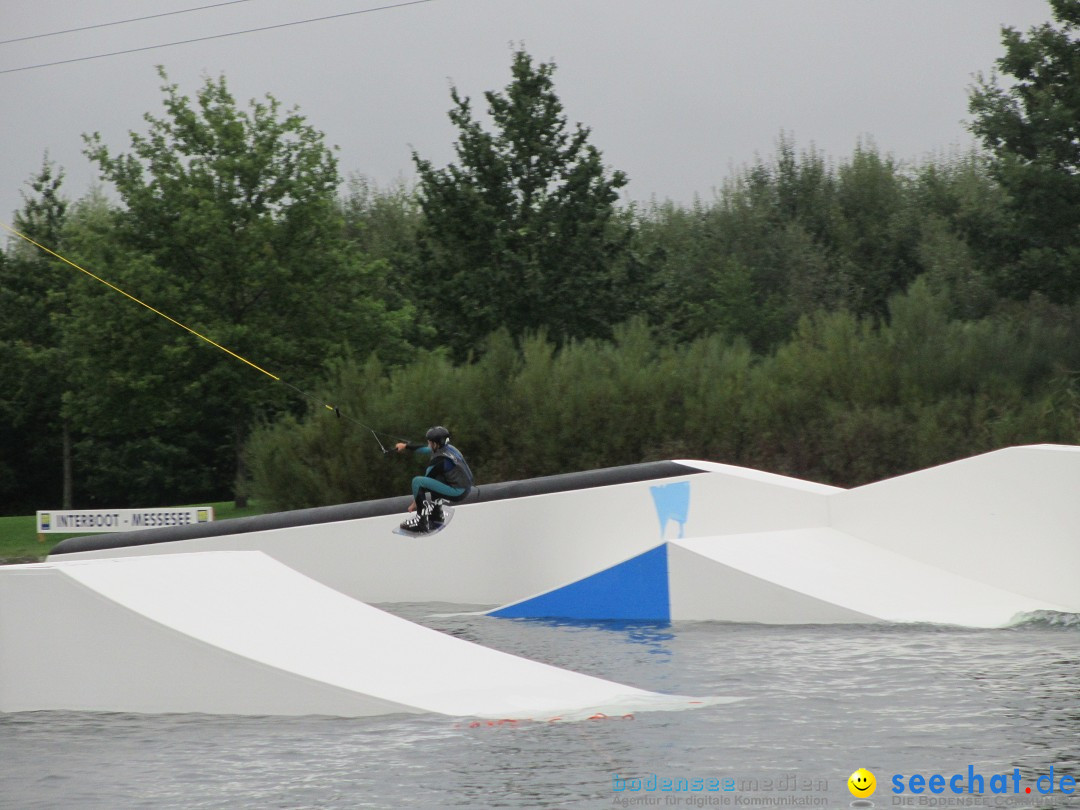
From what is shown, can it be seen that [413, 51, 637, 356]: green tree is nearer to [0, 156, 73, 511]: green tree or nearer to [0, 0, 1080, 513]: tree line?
[0, 0, 1080, 513]: tree line

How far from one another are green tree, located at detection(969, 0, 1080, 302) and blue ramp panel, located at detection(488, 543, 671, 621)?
45.1 ft

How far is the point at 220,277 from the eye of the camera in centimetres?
2700

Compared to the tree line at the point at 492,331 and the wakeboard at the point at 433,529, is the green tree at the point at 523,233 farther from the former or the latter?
the wakeboard at the point at 433,529

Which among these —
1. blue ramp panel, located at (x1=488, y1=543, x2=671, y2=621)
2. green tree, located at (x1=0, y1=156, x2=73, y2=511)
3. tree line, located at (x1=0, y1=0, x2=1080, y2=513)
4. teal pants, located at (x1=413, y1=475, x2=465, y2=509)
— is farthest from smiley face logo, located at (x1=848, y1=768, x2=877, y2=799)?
green tree, located at (x1=0, y1=156, x2=73, y2=511)

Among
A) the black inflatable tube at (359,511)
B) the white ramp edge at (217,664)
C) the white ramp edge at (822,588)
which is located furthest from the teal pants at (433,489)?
the white ramp edge at (217,664)

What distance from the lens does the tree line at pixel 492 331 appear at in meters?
19.2

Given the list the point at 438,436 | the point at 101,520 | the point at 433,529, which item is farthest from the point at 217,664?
the point at 101,520

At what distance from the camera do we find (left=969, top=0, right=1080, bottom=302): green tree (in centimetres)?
2352

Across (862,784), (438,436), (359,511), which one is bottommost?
(862,784)

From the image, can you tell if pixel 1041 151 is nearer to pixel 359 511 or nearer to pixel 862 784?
pixel 359 511

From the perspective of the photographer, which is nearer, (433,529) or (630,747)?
(630,747)

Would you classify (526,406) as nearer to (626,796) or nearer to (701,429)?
(701,429)

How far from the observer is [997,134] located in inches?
1000

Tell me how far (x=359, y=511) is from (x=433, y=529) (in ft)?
3.18
